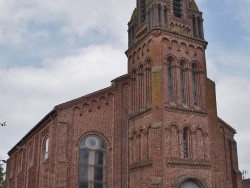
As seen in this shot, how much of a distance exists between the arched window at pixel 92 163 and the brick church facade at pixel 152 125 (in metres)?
0.06

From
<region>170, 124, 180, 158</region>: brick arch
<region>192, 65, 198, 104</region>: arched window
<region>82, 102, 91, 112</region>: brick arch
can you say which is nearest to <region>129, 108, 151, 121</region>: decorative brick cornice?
<region>170, 124, 180, 158</region>: brick arch

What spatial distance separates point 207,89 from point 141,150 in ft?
20.0

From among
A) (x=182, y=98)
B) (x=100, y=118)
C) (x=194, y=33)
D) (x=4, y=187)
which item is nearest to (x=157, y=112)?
(x=182, y=98)

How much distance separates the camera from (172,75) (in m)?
25.4

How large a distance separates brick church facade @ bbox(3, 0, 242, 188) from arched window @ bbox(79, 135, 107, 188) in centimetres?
6

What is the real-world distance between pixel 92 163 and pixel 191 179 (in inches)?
245

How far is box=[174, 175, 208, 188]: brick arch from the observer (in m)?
22.6

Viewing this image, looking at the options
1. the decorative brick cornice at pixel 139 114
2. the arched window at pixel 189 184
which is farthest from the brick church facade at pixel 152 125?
the decorative brick cornice at pixel 139 114

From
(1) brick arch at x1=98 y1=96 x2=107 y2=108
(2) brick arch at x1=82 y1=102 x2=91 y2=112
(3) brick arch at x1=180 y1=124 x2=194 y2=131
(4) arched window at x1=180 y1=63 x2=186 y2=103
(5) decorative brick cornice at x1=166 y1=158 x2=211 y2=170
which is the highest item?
(4) arched window at x1=180 y1=63 x2=186 y2=103

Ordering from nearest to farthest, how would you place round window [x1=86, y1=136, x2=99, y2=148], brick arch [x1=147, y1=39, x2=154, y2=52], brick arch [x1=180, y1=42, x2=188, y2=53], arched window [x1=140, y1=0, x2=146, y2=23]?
round window [x1=86, y1=136, x2=99, y2=148] < brick arch [x1=147, y1=39, x2=154, y2=52] < brick arch [x1=180, y1=42, x2=188, y2=53] < arched window [x1=140, y1=0, x2=146, y2=23]

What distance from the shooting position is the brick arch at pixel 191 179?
22625mm

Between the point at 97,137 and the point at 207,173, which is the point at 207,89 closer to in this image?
the point at 207,173

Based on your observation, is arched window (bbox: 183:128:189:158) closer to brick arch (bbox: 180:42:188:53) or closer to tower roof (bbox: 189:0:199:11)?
brick arch (bbox: 180:42:188:53)

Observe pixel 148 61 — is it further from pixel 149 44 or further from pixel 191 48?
pixel 191 48
